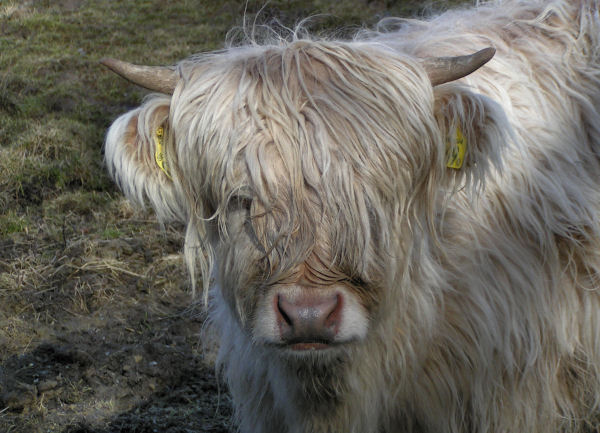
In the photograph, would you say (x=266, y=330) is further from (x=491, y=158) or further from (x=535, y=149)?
(x=535, y=149)

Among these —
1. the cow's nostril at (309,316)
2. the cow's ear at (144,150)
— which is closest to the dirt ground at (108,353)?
the cow's ear at (144,150)

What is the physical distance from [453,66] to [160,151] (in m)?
0.85

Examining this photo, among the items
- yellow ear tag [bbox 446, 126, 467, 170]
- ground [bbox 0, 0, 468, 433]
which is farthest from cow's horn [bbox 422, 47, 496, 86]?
ground [bbox 0, 0, 468, 433]

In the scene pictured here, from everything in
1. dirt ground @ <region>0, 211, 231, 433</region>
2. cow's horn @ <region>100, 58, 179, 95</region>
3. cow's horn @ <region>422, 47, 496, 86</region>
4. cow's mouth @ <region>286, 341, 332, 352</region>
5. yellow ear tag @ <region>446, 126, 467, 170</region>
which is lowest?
dirt ground @ <region>0, 211, 231, 433</region>

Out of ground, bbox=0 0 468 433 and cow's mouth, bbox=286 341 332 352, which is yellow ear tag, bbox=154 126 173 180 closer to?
cow's mouth, bbox=286 341 332 352

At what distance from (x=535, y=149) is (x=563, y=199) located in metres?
0.18

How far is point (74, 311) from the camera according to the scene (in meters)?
3.99

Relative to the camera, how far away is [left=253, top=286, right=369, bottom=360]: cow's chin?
1.97 meters

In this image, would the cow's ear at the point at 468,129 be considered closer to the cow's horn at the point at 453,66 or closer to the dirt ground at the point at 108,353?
the cow's horn at the point at 453,66

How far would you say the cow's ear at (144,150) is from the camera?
2.38 meters

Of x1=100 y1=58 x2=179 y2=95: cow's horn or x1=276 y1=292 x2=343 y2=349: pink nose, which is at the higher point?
x1=100 y1=58 x2=179 y2=95: cow's horn

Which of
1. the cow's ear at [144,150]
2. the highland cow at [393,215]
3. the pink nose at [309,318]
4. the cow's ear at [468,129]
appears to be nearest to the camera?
the pink nose at [309,318]

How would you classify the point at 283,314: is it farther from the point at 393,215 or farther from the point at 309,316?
the point at 393,215

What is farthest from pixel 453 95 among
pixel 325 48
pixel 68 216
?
pixel 68 216
